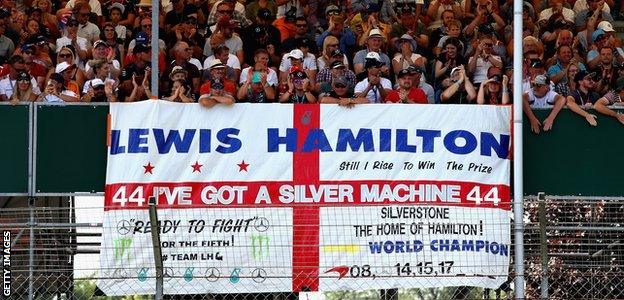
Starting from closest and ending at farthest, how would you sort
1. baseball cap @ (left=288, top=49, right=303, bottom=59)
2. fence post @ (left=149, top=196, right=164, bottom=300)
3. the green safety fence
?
fence post @ (left=149, top=196, right=164, bottom=300)
the green safety fence
baseball cap @ (left=288, top=49, right=303, bottom=59)

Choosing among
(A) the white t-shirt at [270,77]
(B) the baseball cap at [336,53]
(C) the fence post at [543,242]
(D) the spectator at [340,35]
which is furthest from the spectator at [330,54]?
(C) the fence post at [543,242]

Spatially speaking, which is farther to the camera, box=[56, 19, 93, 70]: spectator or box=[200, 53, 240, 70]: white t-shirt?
box=[56, 19, 93, 70]: spectator

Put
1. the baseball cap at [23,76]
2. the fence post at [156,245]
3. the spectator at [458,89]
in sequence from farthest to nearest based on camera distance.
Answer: the baseball cap at [23,76] → the spectator at [458,89] → the fence post at [156,245]

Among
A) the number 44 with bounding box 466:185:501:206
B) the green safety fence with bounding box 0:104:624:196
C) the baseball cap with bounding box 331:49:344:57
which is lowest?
the number 44 with bounding box 466:185:501:206

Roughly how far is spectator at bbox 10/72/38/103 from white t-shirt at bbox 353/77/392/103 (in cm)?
376

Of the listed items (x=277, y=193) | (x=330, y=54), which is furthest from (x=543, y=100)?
(x=277, y=193)

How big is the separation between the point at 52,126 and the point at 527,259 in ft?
19.2

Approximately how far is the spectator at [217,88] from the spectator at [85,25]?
85.8 inches

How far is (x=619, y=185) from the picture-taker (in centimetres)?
1795

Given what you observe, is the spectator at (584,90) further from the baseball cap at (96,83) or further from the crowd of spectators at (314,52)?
the baseball cap at (96,83)

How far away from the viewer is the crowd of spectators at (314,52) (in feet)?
59.5

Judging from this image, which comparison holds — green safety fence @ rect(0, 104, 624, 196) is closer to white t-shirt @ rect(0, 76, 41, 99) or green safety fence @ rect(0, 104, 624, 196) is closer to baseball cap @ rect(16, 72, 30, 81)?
baseball cap @ rect(16, 72, 30, 81)

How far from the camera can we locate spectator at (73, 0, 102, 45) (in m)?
20.2

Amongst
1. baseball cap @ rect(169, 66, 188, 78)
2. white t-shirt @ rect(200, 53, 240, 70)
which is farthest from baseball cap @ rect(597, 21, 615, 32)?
baseball cap @ rect(169, 66, 188, 78)
